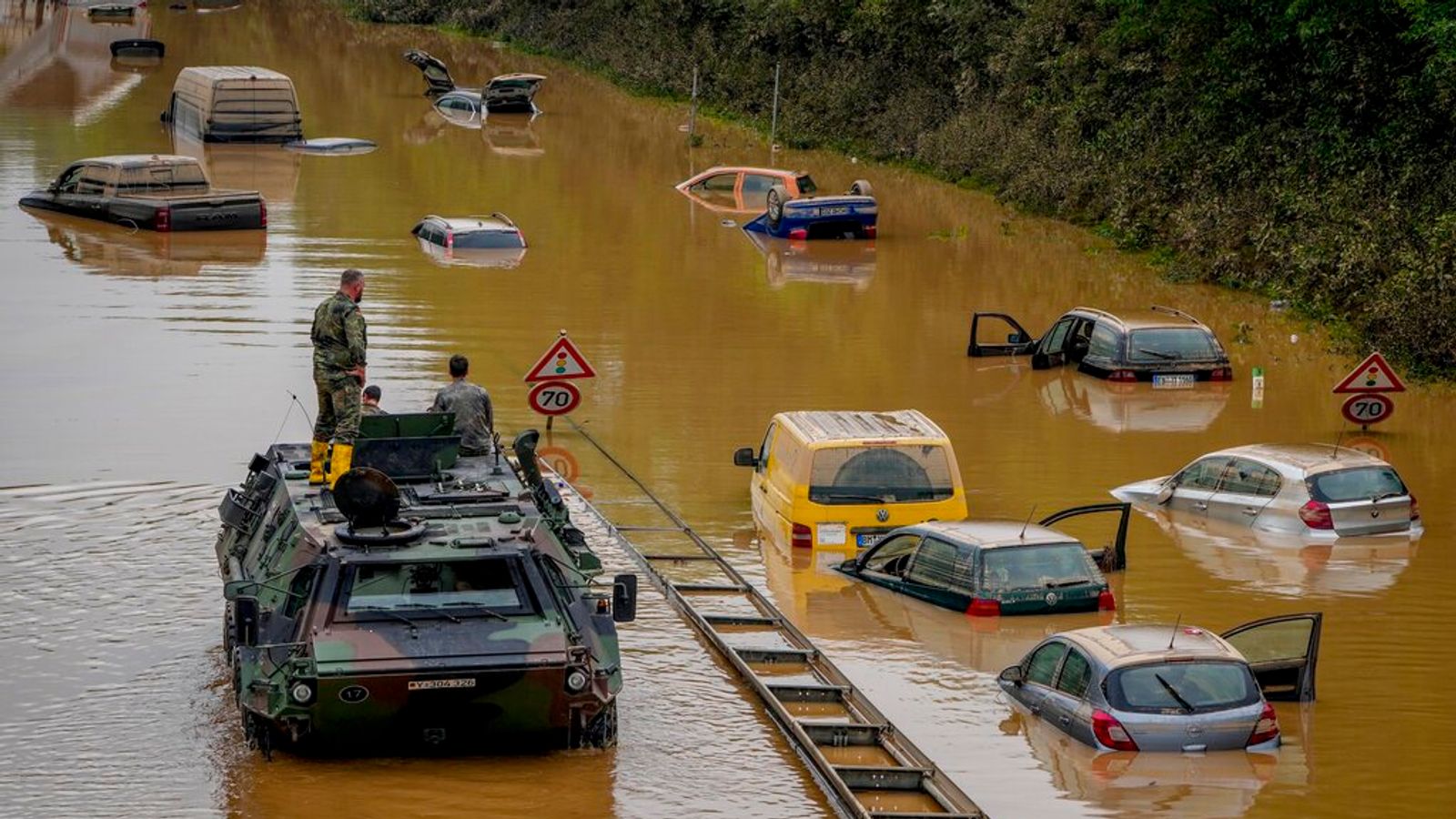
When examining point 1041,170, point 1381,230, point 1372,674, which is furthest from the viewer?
point 1041,170

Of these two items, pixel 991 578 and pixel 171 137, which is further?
pixel 171 137

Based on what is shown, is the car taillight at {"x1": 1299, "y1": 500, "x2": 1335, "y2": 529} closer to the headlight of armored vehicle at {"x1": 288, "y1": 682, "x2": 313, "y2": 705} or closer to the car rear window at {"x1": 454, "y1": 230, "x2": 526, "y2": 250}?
the headlight of armored vehicle at {"x1": 288, "y1": 682, "x2": 313, "y2": 705}

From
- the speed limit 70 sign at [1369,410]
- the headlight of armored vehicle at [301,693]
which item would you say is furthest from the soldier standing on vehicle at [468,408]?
the speed limit 70 sign at [1369,410]

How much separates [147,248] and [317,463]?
2905cm

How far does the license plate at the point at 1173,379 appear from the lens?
33500 mm

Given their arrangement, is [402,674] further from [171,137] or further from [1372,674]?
[171,137]

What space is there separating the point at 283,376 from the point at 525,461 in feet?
48.2

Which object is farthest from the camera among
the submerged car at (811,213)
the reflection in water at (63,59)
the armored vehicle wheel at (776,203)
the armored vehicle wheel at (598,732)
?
the reflection in water at (63,59)

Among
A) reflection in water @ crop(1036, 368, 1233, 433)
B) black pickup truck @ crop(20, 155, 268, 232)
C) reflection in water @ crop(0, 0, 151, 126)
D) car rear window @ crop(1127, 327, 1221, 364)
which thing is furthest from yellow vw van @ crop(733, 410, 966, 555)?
reflection in water @ crop(0, 0, 151, 126)

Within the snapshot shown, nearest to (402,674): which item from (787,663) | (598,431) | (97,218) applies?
(787,663)

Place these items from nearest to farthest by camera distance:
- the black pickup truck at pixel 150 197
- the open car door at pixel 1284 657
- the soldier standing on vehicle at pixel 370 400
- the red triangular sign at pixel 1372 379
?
the open car door at pixel 1284 657
the soldier standing on vehicle at pixel 370 400
the red triangular sign at pixel 1372 379
the black pickup truck at pixel 150 197

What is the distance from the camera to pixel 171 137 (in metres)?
66.8

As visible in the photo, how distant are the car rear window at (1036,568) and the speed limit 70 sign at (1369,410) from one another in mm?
10356

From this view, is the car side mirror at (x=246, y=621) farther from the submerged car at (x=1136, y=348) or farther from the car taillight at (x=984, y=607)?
the submerged car at (x=1136, y=348)
